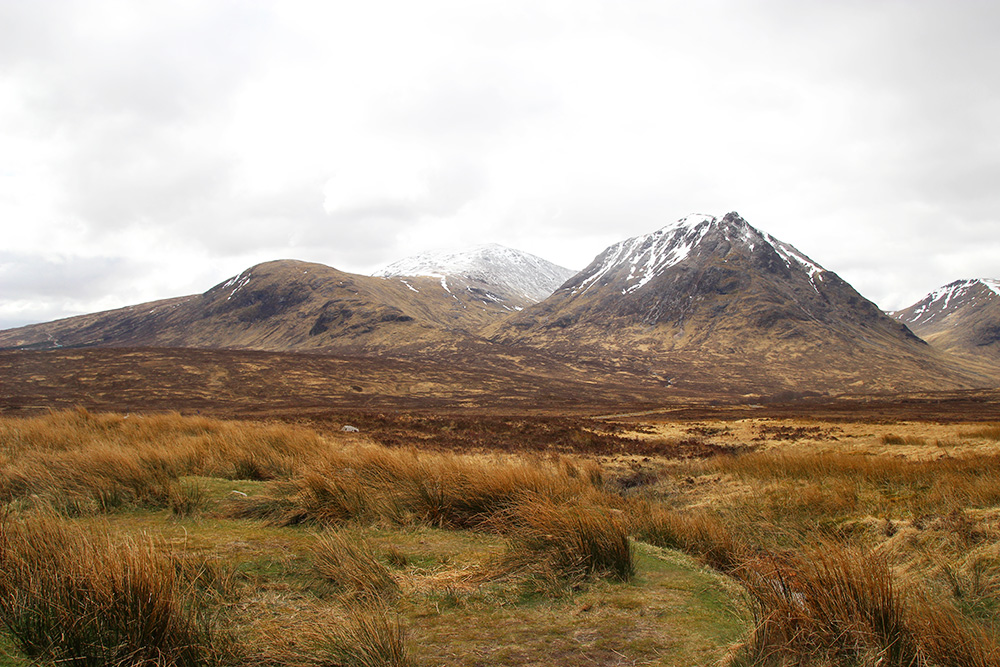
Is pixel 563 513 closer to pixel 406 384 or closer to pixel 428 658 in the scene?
pixel 428 658

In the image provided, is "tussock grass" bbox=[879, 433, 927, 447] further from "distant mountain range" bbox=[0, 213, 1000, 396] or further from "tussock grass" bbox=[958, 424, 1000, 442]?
"distant mountain range" bbox=[0, 213, 1000, 396]

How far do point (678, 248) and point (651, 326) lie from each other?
49.3 m

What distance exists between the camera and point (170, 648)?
2.66 m

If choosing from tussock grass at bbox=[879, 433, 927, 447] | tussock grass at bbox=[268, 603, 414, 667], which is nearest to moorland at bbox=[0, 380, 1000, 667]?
tussock grass at bbox=[268, 603, 414, 667]

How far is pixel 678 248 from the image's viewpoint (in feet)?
566

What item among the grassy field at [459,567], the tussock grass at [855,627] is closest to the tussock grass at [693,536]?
the grassy field at [459,567]

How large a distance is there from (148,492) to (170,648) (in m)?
4.91

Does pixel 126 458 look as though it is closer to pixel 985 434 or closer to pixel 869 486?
pixel 869 486

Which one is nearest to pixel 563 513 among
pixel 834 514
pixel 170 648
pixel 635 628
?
pixel 635 628

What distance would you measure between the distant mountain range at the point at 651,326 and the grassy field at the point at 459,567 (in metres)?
76.1

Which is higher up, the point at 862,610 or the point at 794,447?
the point at 862,610

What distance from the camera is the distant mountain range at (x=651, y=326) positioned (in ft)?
330

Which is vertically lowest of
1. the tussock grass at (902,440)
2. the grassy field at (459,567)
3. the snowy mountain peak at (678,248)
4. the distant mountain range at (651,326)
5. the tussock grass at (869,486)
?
the tussock grass at (902,440)

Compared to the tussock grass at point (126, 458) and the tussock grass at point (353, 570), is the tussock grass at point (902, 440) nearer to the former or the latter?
the tussock grass at point (126, 458)
